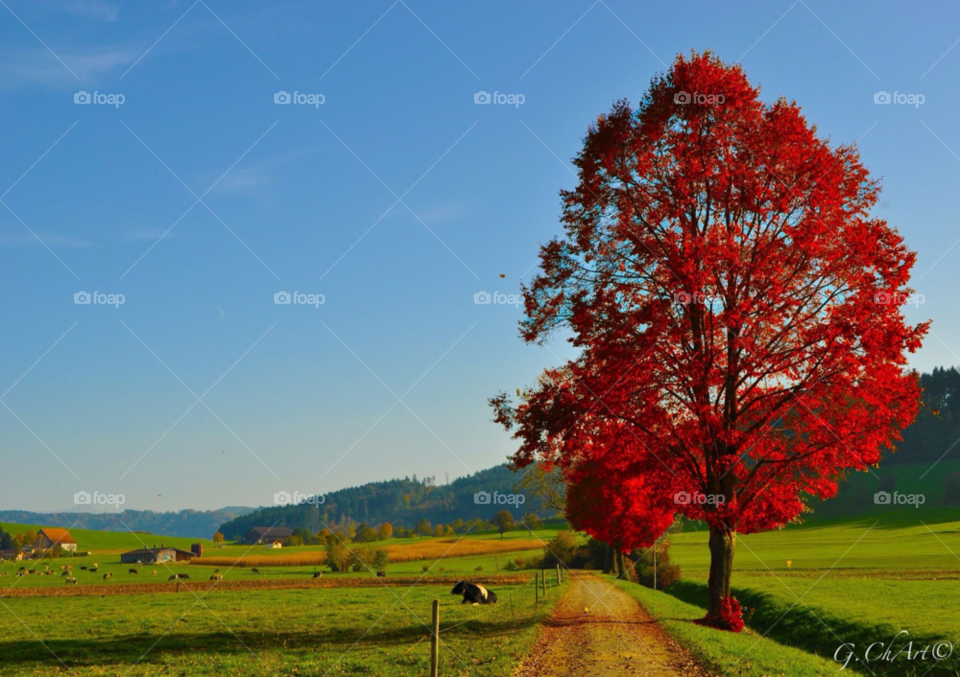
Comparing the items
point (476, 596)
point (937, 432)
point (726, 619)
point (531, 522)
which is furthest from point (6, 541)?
point (937, 432)

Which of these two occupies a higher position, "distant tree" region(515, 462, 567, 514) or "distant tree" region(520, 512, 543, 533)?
"distant tree" region(515, 462, 567, 514)

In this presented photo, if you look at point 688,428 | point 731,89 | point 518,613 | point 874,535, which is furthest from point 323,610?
point 874,535

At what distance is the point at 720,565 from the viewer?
20.1 metres

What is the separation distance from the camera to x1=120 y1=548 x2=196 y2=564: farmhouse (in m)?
135

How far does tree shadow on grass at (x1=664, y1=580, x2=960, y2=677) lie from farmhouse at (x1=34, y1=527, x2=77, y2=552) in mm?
180761

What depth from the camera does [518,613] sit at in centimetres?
2872

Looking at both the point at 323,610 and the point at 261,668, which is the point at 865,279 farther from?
the point at 323,610

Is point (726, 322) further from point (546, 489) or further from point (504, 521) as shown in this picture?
point (504, 521)

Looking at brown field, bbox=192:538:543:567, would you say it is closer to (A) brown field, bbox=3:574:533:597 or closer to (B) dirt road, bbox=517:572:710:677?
(A) brown field, bbox=3:574:533:597

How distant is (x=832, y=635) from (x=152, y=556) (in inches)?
5544

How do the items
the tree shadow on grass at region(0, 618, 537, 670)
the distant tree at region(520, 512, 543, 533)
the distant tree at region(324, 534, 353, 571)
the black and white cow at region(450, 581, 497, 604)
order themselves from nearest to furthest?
the tree shadow on grass at region(0, 618, 537, 670) < the black and white cow at region(450, 581, 497, 604) < the distant tree at region(324, 534, 353, 571) < the distant tree at region(520, 512, 543, 533)

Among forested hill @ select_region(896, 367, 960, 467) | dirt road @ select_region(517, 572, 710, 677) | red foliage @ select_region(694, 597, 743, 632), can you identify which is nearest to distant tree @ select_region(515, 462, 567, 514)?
dirt road @ select_region(517, 572, 710, 677)

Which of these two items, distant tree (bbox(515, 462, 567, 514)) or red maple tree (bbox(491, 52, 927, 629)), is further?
distant tree (bbox(515, 462, 567, 514))

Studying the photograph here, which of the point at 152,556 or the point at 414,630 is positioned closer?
the point at 414,630
